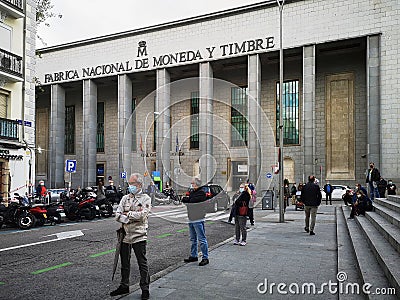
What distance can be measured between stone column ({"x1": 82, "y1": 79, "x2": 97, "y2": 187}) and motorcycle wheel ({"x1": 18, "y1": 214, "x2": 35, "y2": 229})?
102 ft

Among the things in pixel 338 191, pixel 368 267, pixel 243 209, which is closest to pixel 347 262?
pixel 368 267

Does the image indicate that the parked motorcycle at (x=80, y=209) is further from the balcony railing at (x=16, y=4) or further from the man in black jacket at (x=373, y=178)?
the man in black jacket at (x=373, y=178)

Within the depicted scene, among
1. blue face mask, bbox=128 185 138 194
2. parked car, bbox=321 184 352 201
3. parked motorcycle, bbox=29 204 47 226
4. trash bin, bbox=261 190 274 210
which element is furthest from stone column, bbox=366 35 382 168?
blue face mask, bbox=128 185 138 194

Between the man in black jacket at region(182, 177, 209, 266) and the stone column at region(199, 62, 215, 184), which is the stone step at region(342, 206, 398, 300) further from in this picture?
the man in black jacket at region(182, 177, 209, 266)

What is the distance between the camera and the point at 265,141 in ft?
25.1

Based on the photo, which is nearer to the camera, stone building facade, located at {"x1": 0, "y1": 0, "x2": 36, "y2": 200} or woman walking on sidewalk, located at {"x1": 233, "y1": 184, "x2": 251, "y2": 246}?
woman walking on sidewalk, located at {"x1": 233, "y1": 184, "x2": 251, "y2": 246}

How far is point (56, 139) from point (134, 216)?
45.6 meters

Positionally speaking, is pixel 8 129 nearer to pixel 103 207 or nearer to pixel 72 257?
pixel 103 207

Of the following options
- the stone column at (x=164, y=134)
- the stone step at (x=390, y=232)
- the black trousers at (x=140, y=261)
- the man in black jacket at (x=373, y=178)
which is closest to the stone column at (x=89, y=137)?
the man in black jacket at (x=373, y=178)

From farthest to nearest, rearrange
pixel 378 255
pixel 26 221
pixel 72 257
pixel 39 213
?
1. pixel 39 213
2. pixel 26 221
3. pixel 72 257
4. pixel 378 255

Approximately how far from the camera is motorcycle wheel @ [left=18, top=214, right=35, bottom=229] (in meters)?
14.8

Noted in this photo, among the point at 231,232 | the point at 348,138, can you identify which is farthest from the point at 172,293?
the point at 348,138

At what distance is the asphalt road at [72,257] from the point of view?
6473mm

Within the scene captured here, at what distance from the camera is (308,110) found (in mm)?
35781
